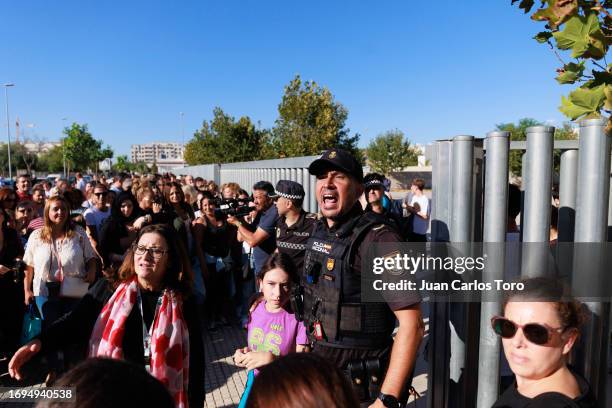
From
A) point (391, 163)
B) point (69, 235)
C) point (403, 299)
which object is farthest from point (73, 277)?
point (391, 163)

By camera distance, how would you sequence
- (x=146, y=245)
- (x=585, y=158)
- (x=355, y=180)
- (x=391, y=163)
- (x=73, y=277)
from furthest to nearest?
1. (x=391, y=163)
2. (x=73, y=277)
3. (x=146, y=245)
4. (x=355, y=180)
5. (x=585, y=158)

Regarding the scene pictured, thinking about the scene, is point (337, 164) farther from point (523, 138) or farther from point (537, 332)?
point (523, 138)

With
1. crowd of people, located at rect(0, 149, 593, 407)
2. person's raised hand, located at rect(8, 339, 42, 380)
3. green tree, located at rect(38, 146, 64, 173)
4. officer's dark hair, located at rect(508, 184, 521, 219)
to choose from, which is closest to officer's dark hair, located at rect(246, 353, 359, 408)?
crowd of people, located at rect(0, 149, 593, 407)

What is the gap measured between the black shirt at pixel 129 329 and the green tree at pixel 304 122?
2301 cm

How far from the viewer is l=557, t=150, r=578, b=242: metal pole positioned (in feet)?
6.79

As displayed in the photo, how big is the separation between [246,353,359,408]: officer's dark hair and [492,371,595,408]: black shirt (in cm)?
75

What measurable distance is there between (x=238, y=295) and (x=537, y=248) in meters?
5.04

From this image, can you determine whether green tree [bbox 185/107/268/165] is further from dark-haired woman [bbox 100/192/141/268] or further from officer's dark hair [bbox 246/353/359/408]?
officer's dark hair [bbox 246/353/359/408]

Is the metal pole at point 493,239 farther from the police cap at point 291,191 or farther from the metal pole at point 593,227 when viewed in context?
the police cap at point 291,191

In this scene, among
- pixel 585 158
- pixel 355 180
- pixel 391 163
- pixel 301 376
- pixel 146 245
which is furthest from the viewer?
pixel 391 163

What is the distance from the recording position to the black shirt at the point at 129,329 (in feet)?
8.08

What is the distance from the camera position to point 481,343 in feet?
6.98

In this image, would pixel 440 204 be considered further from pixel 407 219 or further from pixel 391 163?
pixel 391 163

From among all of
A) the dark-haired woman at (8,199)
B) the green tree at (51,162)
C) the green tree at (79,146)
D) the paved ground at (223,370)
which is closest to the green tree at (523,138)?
the paved ground at (223,370)
